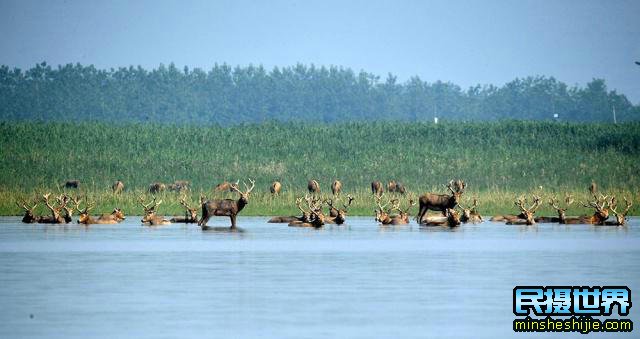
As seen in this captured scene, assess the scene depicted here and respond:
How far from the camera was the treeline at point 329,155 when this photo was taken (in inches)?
2832

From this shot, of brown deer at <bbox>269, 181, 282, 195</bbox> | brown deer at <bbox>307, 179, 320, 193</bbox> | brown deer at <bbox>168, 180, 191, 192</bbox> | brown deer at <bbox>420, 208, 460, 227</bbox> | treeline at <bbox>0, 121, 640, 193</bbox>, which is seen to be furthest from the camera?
treeline at <bbox>0, 121, 640, 193</bbox>

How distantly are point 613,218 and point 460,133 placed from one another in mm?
Answer: 34099

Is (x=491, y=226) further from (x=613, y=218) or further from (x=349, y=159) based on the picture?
(x=349, y=159)

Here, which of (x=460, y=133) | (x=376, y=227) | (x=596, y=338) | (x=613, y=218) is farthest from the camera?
(x=460, y=133)

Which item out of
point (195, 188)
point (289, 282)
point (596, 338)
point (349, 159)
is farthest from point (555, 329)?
point (349, 159)

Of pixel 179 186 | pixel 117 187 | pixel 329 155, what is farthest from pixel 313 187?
pixel 329 155

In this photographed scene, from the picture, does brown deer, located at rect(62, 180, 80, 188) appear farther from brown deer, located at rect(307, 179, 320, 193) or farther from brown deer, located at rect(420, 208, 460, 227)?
brown deer, located at rect(420, 208, 460, 227)

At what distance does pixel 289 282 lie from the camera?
26.5 meters

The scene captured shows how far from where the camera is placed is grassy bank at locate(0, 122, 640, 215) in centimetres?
6975

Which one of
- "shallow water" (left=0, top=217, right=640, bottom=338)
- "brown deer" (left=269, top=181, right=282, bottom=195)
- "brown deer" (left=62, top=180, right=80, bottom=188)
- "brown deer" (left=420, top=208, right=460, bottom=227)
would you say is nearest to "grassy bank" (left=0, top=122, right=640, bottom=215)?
"brown deer" (left=62, top=180, right=80, bottom=188)

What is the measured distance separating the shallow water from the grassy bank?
19.3 metres

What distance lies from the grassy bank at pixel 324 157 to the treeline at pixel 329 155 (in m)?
0.08

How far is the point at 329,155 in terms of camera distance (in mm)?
81375

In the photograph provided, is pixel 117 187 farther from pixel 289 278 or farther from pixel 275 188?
pixel 289 278
